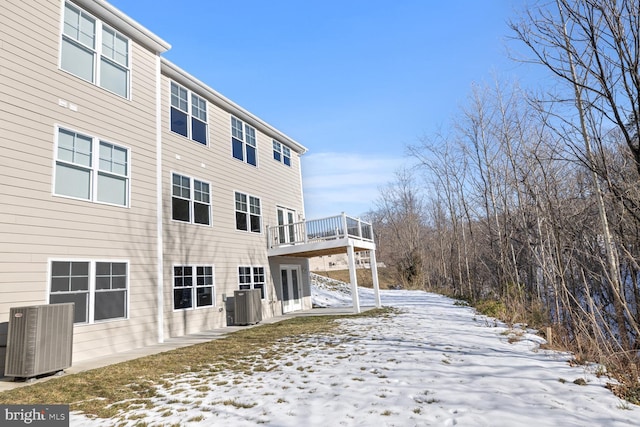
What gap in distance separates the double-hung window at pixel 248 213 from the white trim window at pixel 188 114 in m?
2.41

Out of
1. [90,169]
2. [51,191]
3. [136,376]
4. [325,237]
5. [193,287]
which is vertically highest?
[90,169]

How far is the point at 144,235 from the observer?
345 inches

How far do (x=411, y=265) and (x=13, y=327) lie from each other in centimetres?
2555

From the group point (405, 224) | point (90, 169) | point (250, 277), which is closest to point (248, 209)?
point (250, 277)

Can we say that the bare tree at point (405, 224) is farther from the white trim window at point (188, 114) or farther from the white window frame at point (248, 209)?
the white trim window at point (188, 114)

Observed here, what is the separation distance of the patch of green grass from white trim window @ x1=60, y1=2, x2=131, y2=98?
6.08 meters

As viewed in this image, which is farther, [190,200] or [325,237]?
[325,237]

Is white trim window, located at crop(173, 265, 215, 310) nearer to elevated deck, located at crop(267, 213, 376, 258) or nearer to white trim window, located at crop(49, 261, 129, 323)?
white trim window, located at crop(49, 261, 129, 323)

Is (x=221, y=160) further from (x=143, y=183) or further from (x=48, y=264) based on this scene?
(x=48, y=264)

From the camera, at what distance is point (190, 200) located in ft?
35.0

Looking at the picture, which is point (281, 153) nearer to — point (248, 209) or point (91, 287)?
point (248, 209)

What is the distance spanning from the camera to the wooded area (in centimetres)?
475
